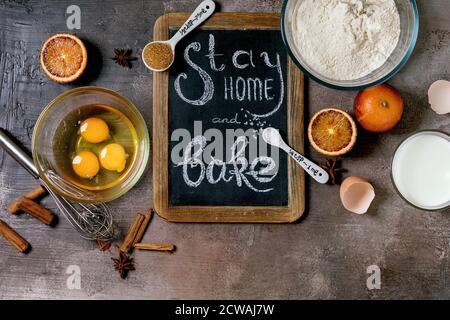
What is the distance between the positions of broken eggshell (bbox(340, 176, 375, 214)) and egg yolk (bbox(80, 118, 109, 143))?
3.02 feet

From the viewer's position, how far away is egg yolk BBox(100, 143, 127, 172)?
72.9 inches

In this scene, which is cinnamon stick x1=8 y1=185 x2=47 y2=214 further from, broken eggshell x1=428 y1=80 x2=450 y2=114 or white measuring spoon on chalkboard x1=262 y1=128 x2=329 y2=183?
broken eggshell x1=428 y1=80 x2=450 y2=114

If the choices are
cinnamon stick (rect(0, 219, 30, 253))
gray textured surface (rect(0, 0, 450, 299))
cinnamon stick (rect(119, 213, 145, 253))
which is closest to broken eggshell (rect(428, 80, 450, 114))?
gray textured surface (rect(0, 0, 450, 299))

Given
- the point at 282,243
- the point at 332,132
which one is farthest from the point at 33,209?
the point at 332,132

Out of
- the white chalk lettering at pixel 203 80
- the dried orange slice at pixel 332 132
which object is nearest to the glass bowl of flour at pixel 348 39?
the dried orange slice at pixel 332 132

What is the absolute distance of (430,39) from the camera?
6.29 ft

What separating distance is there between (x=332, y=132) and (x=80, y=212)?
1000mm

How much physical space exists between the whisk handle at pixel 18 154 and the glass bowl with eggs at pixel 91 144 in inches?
2.4

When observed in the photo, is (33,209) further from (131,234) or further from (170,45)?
(170,45)

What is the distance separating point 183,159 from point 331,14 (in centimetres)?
75

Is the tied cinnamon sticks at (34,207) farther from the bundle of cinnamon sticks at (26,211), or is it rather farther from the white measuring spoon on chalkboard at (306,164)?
the white measuring spoon on chalkboard at (306,164)

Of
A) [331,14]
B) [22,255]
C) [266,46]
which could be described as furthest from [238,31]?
[22,255]

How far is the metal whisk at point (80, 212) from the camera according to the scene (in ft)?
6.15

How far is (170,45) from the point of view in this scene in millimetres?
1864
